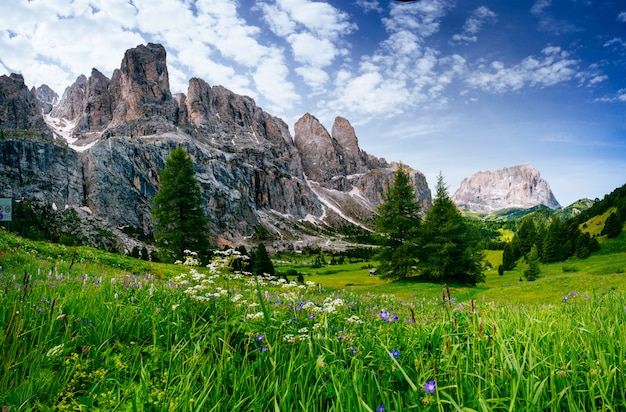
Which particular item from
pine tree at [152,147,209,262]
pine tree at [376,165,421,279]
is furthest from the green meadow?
pine tree at [376,165,421,279]

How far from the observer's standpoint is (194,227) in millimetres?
36656

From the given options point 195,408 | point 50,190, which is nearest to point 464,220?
point 195,408

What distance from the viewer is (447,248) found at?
3406 cm

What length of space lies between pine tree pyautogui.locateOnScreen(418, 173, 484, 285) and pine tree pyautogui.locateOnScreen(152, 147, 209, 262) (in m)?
25.7

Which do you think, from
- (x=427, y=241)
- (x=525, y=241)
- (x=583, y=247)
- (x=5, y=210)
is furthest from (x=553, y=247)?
(x=5, y=210)

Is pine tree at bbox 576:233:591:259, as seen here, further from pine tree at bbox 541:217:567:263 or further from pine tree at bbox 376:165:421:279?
pine tree at bbox 376:165:421:279

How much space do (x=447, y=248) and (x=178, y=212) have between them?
1205 inches

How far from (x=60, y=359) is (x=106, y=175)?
7431 inches

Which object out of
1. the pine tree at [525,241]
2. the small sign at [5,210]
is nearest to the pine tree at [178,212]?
the small sign at [5,210]

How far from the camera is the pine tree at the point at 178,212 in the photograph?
35.8 m

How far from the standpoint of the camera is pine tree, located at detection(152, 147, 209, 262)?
117 ft

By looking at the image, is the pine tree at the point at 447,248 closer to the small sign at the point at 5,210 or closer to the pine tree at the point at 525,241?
the small sign at the point at 5,210

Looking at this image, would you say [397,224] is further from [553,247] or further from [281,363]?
[553,247]

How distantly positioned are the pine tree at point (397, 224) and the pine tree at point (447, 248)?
1705 millimetres
